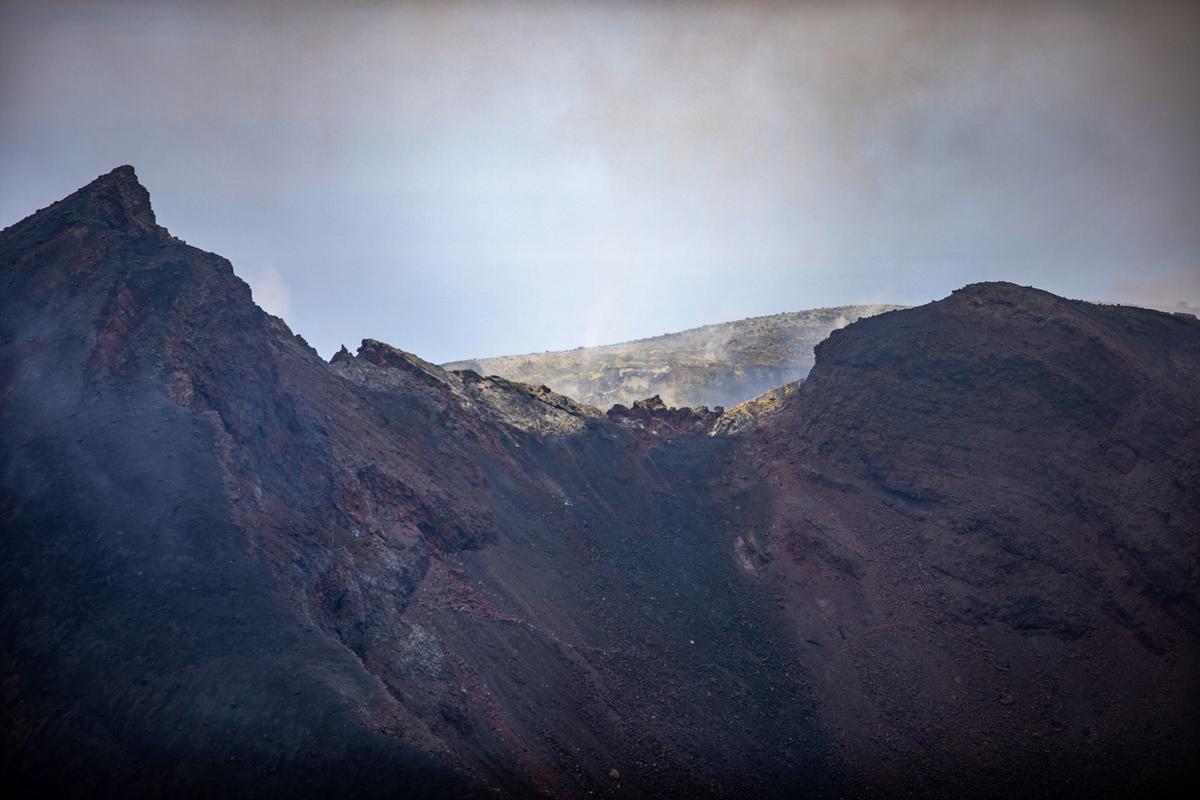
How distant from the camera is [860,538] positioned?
25.7m

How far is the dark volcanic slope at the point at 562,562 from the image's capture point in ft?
39.3

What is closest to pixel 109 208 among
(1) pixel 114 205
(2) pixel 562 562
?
(1) pixel 114 205

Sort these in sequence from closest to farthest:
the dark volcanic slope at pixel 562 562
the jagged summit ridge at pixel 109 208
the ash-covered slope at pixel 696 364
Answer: the dark volcanic slope at pixel 562 562 < the jagged summit ridge at pixel 109 208 < the ash-covered slope at pixel 696 364

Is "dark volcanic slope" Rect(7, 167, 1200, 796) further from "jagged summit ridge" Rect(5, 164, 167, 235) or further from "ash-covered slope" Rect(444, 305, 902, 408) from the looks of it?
"ash-covered slope" Rect(444, 305, 902, 408)

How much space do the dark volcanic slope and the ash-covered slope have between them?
4229cm

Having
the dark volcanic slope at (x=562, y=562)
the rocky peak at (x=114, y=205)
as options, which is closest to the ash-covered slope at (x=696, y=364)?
the dark volcanic slope at (x=562, y=562)

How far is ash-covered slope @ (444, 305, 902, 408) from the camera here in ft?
249

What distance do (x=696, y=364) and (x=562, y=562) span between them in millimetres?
59188

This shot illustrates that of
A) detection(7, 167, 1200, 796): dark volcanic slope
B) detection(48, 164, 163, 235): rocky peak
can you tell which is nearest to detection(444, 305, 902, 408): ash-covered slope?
detection(7, 167, 1200, 796): dark volcanic slope

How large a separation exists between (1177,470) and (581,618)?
2310 cm

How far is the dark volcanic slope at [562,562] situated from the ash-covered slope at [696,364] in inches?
1665

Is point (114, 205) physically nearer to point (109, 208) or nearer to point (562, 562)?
point (109, 208)

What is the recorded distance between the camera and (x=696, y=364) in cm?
8100

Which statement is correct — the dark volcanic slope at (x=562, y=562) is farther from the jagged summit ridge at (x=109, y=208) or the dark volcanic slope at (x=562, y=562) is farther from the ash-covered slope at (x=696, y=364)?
the ash-covered slope at (x=696, y=364)
